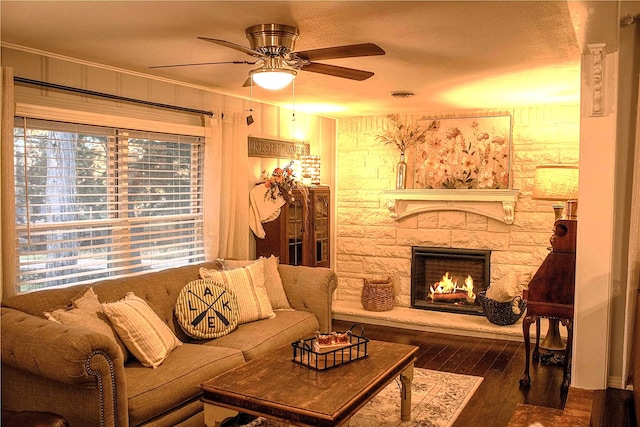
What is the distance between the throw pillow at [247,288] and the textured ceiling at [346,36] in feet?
4.91

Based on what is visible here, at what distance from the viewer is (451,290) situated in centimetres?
645

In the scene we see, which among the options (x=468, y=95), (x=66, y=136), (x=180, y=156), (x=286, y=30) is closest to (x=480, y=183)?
(x=468, y=95)

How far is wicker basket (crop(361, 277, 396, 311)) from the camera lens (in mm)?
6285

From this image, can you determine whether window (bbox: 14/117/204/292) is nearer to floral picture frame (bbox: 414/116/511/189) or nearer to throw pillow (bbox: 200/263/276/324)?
throw pillow (bbox: 200/263/276/324)

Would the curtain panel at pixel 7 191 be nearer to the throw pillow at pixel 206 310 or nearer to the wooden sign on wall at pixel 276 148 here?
the throw pillow at pixel 206 310

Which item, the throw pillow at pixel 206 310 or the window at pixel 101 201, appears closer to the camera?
the window at pixel 101 201

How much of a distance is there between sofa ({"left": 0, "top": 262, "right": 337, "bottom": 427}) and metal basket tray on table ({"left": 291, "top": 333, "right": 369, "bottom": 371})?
48 cm

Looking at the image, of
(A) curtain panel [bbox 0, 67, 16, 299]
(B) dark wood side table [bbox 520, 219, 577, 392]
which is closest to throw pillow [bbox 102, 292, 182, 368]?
(A) curtain panel [bbox 0, 67, 16, 299]

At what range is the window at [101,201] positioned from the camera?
3564 mm

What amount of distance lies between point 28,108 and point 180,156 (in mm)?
1441

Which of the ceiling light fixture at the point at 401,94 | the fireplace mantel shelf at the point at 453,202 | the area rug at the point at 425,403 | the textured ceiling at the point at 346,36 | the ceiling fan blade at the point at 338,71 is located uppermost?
the ceiling light fixture at the point at 401,94

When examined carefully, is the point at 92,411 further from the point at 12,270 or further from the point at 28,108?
the point at 28,108

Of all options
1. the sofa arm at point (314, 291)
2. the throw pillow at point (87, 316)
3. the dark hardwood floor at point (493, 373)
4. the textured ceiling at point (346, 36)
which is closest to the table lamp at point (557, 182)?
the dark hardwood floor at point (493, 373)

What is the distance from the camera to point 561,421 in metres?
2.64
